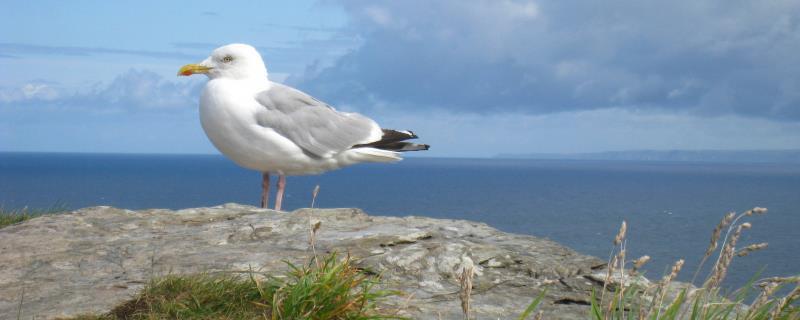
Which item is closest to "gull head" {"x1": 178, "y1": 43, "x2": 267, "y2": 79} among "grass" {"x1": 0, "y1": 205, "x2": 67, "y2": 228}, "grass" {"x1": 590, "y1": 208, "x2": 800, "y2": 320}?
"grass" {"x1": 0, "y1": 205, "x2": 67, "y2": 228}

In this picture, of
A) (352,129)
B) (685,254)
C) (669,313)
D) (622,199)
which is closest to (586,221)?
(685,254)

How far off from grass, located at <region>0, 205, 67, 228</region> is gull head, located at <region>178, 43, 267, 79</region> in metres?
4.40

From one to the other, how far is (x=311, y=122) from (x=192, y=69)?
1587 millimetres

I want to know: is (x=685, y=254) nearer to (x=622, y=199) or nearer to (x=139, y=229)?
(x=139, y=229)

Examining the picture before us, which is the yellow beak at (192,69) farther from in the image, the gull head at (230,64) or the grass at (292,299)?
the grass at (292,299)

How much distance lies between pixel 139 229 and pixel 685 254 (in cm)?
4976

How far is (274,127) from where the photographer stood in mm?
9172

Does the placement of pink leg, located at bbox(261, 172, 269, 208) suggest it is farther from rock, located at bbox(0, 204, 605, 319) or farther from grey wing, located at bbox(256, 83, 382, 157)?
rock, located at bbox(0, 204, 605, 319)

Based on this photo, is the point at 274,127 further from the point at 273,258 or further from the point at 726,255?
the point at 726,255

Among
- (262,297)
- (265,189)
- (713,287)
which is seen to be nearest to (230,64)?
(265,189)

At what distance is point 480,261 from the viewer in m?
6.09

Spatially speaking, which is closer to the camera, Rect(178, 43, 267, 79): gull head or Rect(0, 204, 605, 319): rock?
Rect(0, 204, 605, 319): rock

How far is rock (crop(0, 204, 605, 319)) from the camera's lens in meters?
5.10

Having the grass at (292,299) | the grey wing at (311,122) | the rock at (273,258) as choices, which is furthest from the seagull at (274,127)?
the grass at (292,299)
